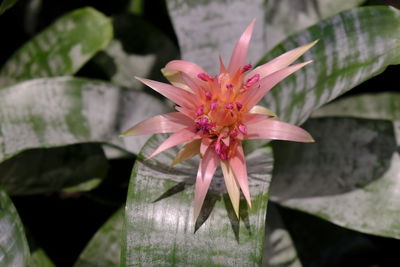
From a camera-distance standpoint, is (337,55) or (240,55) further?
(337,55)

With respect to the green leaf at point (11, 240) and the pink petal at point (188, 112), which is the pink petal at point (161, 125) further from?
the green leaf at point (11, 240)

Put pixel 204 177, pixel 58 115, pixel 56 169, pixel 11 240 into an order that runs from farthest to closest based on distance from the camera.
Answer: pixel 56 169, pixel 58 115, pixel 11 240, pixel 204 177

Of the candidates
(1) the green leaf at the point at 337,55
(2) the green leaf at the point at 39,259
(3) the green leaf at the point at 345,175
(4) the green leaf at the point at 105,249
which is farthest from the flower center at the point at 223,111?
(2) the green leaf at the point at 39,259

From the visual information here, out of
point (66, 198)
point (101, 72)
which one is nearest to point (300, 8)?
point (101, 72)

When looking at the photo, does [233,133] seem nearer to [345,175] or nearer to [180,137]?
[180,137]

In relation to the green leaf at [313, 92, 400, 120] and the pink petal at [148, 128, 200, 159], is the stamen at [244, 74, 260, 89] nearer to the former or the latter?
the pink petal at [148, 128, 200, 159]

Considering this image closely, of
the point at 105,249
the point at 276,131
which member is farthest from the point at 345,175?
the point at 105,249
